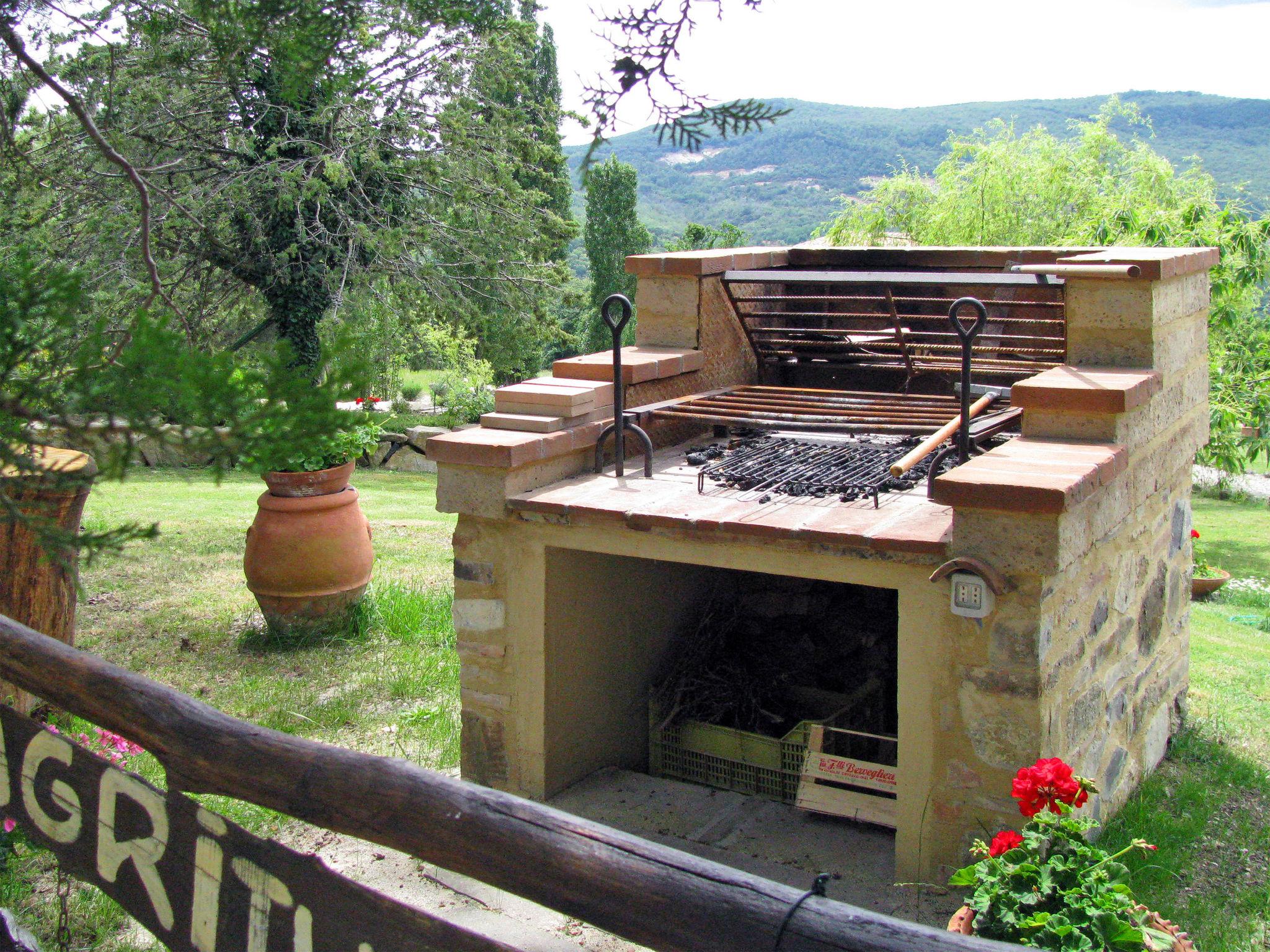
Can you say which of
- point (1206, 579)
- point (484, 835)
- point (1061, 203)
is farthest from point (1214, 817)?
point (1061, 203)

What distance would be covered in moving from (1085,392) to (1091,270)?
733mm

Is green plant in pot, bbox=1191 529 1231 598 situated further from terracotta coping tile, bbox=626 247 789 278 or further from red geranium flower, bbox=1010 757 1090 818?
red geranium flower, bbox=1010 757 1090 818

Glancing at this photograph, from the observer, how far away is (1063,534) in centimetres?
377

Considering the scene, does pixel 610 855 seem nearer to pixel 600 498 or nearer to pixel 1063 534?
pixel 1063 534

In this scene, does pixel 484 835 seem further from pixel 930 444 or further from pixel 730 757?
pixel 730 757

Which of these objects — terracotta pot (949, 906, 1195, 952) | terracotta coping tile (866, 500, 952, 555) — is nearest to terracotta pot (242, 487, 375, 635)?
terracotta coping tile (866, 500, 952, 555)

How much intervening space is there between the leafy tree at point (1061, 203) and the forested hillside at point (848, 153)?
3165 centimetres

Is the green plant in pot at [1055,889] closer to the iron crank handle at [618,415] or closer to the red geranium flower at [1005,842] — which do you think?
the red geranium flower at [1005,842]

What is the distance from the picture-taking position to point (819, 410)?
552cm

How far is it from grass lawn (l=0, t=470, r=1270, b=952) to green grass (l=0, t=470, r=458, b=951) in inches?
0.5

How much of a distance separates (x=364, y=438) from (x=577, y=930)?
159 inches

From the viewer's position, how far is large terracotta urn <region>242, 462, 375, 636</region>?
23.1 feet

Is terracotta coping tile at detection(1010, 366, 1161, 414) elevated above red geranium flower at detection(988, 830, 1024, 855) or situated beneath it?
elevated above

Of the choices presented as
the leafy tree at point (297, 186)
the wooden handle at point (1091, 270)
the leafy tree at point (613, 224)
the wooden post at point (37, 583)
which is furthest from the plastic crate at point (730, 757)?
the leafy tree at point (613, 224)
